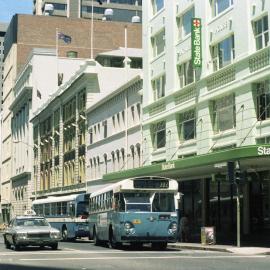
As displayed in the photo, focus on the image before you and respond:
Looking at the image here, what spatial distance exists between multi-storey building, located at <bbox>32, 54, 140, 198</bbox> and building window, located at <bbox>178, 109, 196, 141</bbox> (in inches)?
352

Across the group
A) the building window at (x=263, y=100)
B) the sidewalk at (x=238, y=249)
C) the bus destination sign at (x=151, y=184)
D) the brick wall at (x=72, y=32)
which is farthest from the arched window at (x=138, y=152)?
the brick wall at (x=72, y=32)

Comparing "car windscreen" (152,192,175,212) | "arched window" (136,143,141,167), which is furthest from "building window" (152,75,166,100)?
"car windscreen" (152,192,175,212)

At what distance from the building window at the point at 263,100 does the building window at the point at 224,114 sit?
2.34m

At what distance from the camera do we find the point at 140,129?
46406 millimetres

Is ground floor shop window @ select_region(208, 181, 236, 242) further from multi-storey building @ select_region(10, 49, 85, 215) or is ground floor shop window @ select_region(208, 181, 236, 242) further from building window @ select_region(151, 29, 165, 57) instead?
multi-storey building @ select_region(10, 49, 85, 215)

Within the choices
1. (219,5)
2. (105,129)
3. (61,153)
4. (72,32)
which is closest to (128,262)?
(219,5)

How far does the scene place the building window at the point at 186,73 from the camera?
3872 centimetres

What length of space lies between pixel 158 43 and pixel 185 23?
4.56 m

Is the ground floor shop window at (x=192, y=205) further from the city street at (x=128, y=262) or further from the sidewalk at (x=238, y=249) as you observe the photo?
the city street at (x=128, y=262)

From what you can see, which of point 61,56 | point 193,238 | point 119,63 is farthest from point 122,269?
point 61,56

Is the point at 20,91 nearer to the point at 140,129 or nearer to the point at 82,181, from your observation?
the point at 82,181

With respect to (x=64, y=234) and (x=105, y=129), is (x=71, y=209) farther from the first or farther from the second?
(x=105, y=129)

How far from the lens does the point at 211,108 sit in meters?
35.9

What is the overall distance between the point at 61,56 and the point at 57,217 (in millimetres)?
56768
